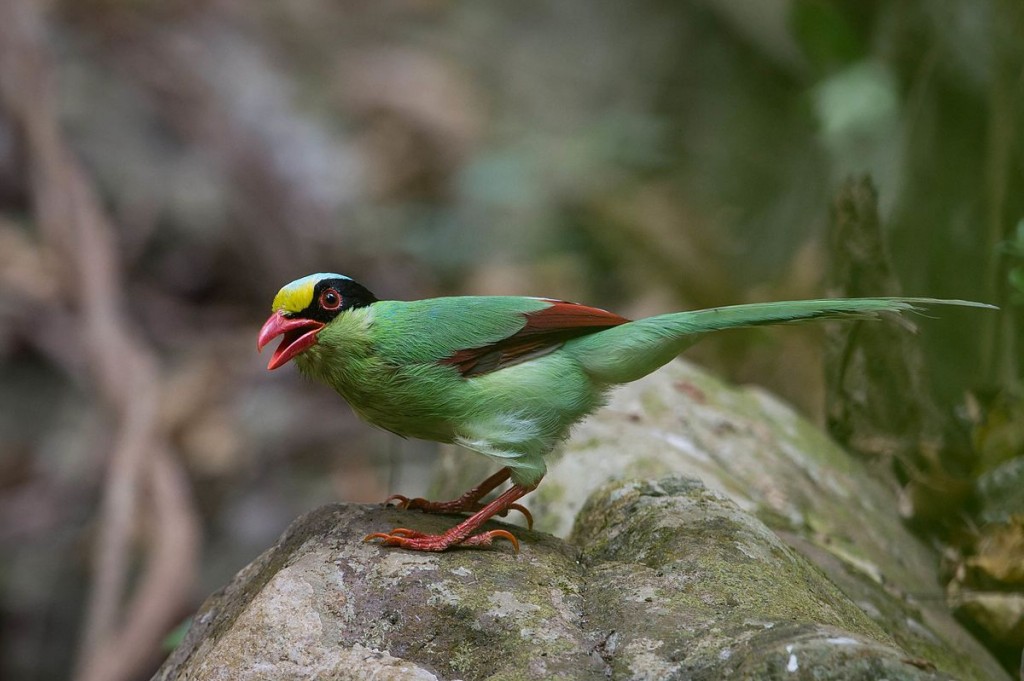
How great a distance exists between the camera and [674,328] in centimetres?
294

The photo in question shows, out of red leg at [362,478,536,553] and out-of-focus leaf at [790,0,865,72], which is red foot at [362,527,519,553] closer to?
red leg at [362,478,536,553]

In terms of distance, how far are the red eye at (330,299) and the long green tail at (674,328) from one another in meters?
0.67

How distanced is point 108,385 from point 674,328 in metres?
4.61

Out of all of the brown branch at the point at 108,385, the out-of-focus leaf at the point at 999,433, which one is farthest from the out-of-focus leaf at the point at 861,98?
the brown branch at the point at 108,385

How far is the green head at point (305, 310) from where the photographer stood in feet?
9.50

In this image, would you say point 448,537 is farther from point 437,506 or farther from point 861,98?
Result: point 861,98

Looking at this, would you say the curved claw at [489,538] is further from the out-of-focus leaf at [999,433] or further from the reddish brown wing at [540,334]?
the out-of-focus leaf at [999,433]

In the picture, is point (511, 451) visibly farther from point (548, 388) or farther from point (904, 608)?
point (904, 608)

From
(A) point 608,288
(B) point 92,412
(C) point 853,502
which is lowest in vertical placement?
(B) point 92,412

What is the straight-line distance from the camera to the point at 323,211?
9.04 meters

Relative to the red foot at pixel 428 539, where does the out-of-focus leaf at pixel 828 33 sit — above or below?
above

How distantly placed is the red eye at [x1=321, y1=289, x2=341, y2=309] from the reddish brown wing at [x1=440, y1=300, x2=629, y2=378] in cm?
40

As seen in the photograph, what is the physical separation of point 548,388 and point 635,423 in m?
1.04

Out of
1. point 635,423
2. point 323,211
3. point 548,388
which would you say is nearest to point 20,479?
point 323,211
